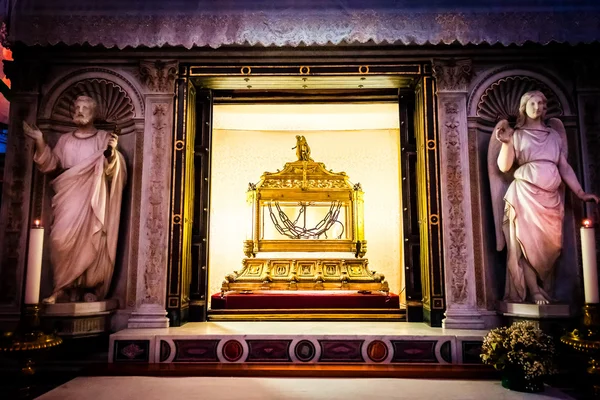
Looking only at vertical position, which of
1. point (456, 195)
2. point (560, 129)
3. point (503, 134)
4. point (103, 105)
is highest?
point (103, 105)

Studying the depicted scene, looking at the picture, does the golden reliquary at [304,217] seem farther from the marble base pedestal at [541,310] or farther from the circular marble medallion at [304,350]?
the marble base pedestal at [541,310]

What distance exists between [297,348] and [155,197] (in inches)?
81.5

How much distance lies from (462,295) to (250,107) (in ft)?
12.0

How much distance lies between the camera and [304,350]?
12.2 ft

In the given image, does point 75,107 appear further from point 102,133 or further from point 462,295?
point 462,295

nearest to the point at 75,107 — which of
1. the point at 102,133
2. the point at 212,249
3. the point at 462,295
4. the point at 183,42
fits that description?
the point at 102,133

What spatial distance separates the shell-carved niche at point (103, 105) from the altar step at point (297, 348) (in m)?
2.25

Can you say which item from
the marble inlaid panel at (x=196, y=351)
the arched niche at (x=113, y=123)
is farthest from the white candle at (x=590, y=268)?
the arched niche at (x=113, y=123)

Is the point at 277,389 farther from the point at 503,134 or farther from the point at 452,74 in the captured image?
the point at 452,74

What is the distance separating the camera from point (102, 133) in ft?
14.2

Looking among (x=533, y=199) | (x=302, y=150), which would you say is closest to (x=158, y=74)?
(x=302, y=150)

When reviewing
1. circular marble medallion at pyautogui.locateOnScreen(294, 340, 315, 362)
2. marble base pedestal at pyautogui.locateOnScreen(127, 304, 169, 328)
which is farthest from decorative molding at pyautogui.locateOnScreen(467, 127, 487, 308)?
marble base pedestal at pyautogui.locateOnScreen(127, 304, 169, 328)

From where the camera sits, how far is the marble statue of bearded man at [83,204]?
13.0 feet

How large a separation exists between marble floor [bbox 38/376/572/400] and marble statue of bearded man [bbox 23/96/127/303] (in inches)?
40.5
